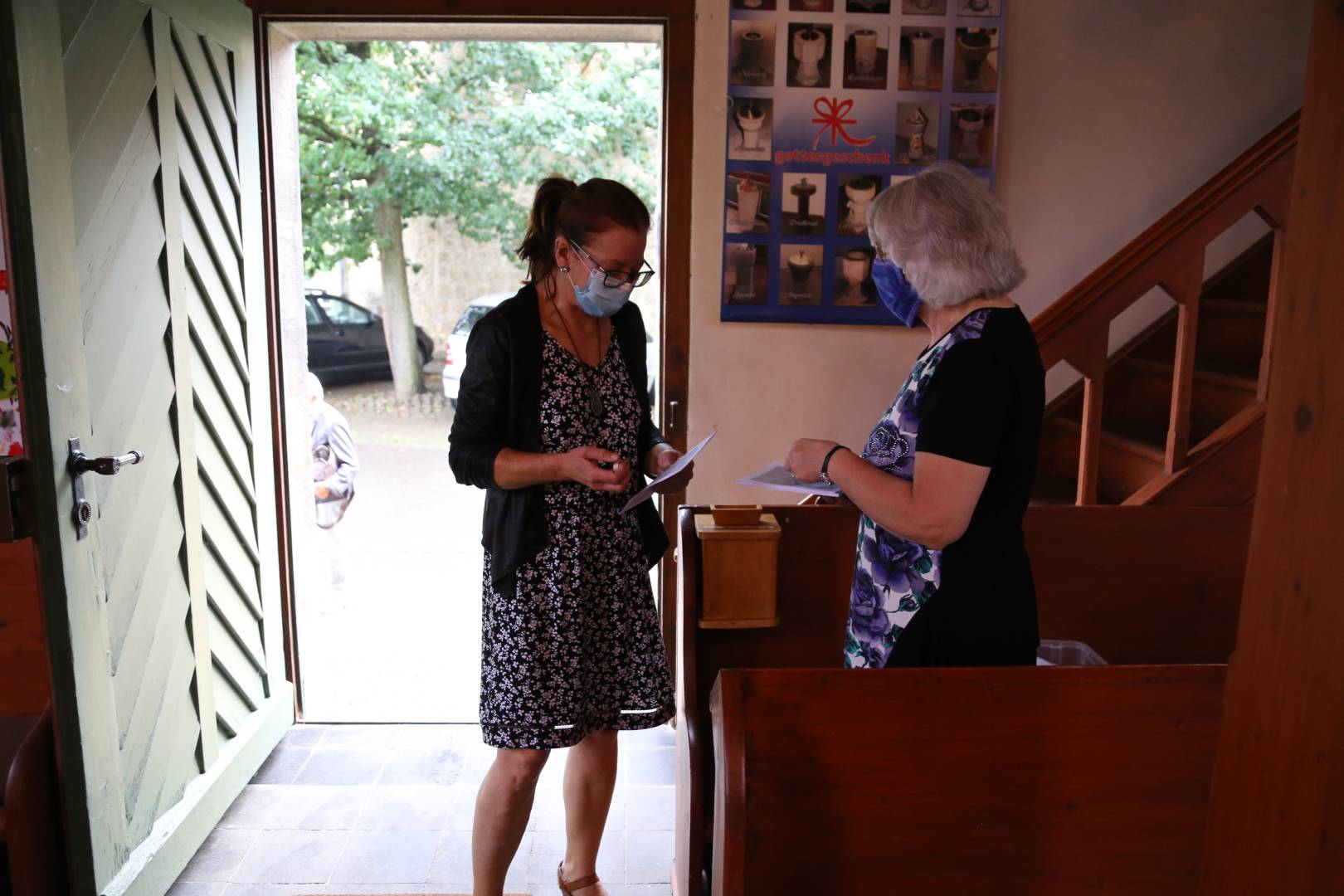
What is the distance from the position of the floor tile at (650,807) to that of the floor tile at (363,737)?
3.04ft

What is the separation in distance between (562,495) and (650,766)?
1590 mm

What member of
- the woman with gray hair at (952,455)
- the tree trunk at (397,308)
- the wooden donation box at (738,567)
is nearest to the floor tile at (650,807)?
the wooden donation box at (738,567)

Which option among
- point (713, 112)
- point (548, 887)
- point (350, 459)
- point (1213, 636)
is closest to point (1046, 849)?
point (1213, 636)

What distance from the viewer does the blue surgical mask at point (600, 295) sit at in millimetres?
2039

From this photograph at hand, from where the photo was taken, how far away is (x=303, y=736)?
140 inches

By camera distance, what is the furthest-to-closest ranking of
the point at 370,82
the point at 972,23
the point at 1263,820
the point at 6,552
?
the point at 370,82 → the point at 972,23 → the point at 6,552 → the point at 1263,820

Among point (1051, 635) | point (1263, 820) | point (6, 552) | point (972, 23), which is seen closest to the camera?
point (1263, 820)

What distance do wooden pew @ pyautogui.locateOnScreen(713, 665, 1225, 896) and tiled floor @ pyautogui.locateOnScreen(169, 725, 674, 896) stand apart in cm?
132

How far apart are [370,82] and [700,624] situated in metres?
8.30

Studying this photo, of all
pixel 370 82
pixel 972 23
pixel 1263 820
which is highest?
pixel 370 82

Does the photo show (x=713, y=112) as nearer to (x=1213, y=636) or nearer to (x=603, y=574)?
(x=603, y=574)

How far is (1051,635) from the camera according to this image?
2.44 metres

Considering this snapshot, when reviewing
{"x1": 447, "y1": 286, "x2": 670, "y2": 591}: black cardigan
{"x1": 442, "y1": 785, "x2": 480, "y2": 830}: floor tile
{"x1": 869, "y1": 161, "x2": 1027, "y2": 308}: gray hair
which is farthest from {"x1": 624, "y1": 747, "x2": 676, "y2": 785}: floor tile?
{"x1": 869, "y1": 161, "x2": 1027, "y2": 308}: gray hair

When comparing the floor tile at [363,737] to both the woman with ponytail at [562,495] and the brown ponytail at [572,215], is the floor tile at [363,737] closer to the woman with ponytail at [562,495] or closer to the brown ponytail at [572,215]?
the woman with ponytail at [562,495]
